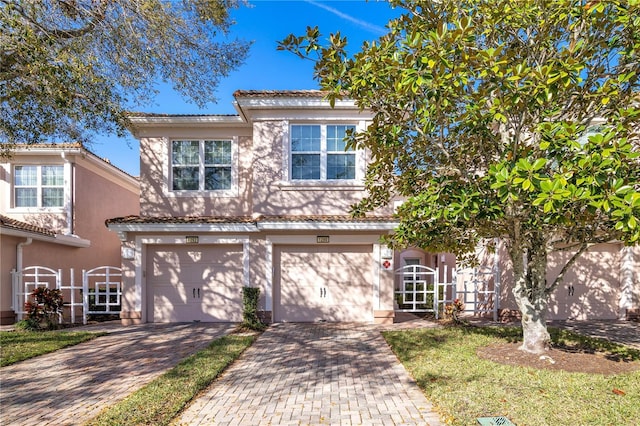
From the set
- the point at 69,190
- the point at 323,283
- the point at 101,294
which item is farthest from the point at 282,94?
the point at 69,190

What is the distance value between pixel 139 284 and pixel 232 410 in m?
7.68

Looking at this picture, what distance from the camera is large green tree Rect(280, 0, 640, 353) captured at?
445cm

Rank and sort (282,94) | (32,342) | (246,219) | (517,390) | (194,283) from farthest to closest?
1. (194,283)
2. (246,219)
3. (282,94)
4. (32,342)
5. (517,390)

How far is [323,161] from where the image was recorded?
11.0 metres

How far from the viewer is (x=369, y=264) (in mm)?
11148

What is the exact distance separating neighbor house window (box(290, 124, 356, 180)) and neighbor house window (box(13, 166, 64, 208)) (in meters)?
10.2

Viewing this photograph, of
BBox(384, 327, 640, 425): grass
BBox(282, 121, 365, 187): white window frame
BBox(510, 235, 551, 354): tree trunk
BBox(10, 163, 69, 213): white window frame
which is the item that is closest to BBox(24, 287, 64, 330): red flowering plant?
BBox(10, 163, 69, 213): white window frame

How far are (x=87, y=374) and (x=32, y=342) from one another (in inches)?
148

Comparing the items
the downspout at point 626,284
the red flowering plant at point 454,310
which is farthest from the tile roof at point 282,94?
the downspout at point 626,284

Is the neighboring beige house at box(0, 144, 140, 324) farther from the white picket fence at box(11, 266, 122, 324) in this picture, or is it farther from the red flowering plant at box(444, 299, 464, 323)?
the red flowering plant at box(444, 299, 464, 323)

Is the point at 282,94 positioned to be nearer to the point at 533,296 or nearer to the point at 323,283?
the point at 323,283

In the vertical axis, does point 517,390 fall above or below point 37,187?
below

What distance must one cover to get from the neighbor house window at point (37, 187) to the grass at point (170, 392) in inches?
436

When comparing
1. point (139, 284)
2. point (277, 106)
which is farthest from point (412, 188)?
point (139, 284)
